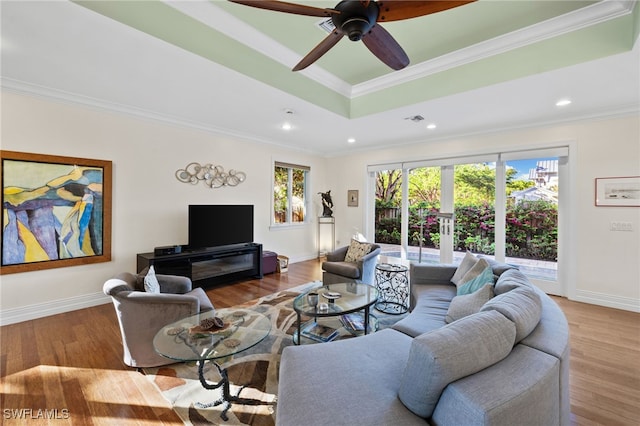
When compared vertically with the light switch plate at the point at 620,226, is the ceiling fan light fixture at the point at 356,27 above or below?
above

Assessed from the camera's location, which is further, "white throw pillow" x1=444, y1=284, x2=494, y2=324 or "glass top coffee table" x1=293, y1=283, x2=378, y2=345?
"glass top coffee table" x1=293, y1=283, x2=378, y2=345

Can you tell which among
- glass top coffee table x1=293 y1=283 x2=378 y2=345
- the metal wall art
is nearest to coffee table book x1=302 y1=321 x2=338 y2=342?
glass top coffee table x1=293 y1=283 x2=378 y2=345

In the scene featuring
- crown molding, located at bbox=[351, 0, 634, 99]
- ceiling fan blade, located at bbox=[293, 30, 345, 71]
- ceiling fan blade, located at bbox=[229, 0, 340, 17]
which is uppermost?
crown molding, located at bbox=[351, 0, 634, 99]

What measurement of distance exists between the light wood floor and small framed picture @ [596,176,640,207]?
1441 mm

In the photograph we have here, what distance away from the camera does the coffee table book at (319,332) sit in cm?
266

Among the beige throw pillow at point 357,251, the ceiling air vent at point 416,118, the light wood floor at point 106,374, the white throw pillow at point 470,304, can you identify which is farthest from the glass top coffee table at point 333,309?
the ceiling air vent at point 416,118

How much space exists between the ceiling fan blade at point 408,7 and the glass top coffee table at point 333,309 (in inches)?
89.0

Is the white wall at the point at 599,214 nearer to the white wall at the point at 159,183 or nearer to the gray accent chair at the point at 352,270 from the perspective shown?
the white wall at the point at 159,183

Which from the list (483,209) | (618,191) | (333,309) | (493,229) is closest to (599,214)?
(618,191)

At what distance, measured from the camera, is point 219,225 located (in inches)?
180

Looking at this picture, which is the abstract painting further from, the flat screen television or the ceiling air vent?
the ceiling air vent

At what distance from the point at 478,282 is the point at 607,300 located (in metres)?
2.91

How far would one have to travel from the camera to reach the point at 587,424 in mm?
1730

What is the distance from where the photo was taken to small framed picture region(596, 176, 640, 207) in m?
3.56
